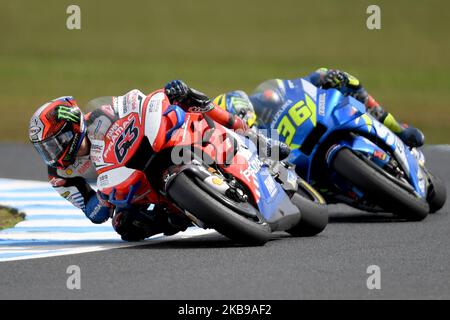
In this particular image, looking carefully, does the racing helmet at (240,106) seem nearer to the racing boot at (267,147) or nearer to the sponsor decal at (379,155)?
the racing boot at (267,147)

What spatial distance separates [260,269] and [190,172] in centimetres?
105

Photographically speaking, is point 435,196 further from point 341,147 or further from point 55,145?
point 55,145

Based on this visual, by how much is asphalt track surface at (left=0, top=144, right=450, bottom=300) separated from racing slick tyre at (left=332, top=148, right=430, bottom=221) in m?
0.25

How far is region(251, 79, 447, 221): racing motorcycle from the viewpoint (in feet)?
35.2

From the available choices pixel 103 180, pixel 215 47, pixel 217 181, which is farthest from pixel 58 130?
pixel 215 47

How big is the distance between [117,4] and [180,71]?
34.4ft

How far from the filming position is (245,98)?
35.4 ft

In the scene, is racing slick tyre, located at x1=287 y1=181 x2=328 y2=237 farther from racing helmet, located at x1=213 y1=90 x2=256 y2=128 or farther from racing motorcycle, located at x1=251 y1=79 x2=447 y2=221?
racing helmet, located at x1=213 y1=90 x2=256 y2=128

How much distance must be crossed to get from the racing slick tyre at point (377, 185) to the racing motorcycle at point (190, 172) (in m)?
1.20

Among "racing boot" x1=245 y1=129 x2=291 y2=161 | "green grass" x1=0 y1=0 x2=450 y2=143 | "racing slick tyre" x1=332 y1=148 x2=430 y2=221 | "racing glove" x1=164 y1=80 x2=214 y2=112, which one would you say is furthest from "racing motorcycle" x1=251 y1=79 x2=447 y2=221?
"green grass" x1=0 y1=0 x2=450 y2=143

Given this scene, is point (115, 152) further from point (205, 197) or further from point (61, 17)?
point (61, 17)

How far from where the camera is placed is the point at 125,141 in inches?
358
